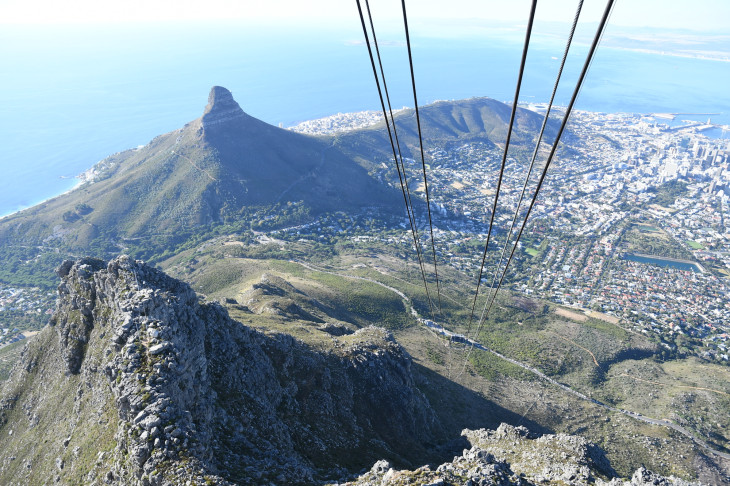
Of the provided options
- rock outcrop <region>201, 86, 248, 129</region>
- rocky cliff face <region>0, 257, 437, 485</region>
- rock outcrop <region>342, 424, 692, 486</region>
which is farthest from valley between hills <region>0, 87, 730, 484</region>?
rock outcrop <region>201, 86, 248, 129</region>

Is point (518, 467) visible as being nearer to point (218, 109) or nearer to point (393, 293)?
point (393, 293)

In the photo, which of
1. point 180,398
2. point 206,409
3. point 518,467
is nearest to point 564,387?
point 518,467

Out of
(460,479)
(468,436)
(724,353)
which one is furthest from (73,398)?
(724,353)

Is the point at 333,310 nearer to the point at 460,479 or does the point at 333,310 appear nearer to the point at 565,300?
the point at 460,479

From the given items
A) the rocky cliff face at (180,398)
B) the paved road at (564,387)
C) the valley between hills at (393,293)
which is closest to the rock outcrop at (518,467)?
the valley between hills at (393,293)

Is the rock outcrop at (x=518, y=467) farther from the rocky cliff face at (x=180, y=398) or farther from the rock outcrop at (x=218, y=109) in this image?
the rock outcrop at (x=218, y=109)
